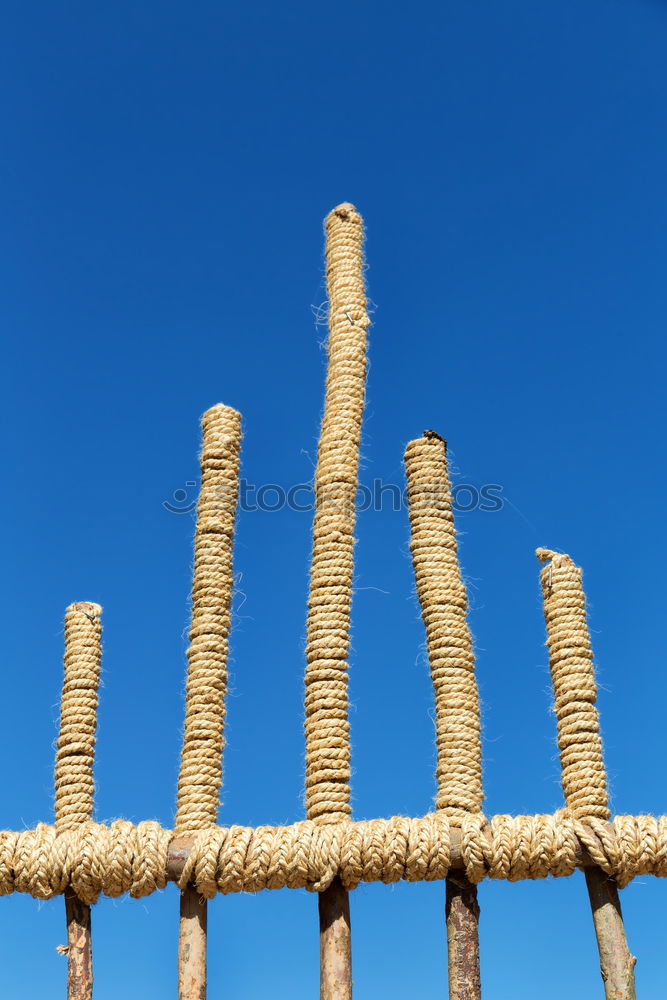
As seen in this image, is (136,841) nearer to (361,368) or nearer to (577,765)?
(577,765)

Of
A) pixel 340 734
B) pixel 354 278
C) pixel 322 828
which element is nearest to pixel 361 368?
pixel 354 278

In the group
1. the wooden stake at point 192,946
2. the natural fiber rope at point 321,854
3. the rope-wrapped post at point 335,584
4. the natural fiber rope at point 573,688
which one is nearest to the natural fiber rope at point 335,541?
the rope-wrapped post at point 335,584

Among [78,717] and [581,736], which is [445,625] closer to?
[581,736]

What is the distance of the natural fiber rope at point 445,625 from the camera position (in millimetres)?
2797

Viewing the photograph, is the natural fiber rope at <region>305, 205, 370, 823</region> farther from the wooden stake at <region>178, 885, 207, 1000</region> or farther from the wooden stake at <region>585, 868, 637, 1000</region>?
the wooden stake at <region>585, 868, 637, 1000</region>

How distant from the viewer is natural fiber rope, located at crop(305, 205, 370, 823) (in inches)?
110

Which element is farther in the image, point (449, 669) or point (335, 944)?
point (449, 669)

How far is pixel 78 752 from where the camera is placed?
9.37ft

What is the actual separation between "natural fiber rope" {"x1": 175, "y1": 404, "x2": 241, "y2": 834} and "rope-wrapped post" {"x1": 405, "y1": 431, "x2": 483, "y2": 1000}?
0.55 metres

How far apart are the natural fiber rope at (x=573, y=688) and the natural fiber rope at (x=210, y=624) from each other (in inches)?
36.2

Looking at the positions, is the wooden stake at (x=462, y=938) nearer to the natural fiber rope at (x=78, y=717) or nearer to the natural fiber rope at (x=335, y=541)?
the natural fiber rope at (x=335, y=541)

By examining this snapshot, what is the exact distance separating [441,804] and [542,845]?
10.7 inches

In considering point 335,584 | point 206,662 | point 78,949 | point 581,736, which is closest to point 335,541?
point 335,584

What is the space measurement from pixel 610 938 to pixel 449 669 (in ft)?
2.55
